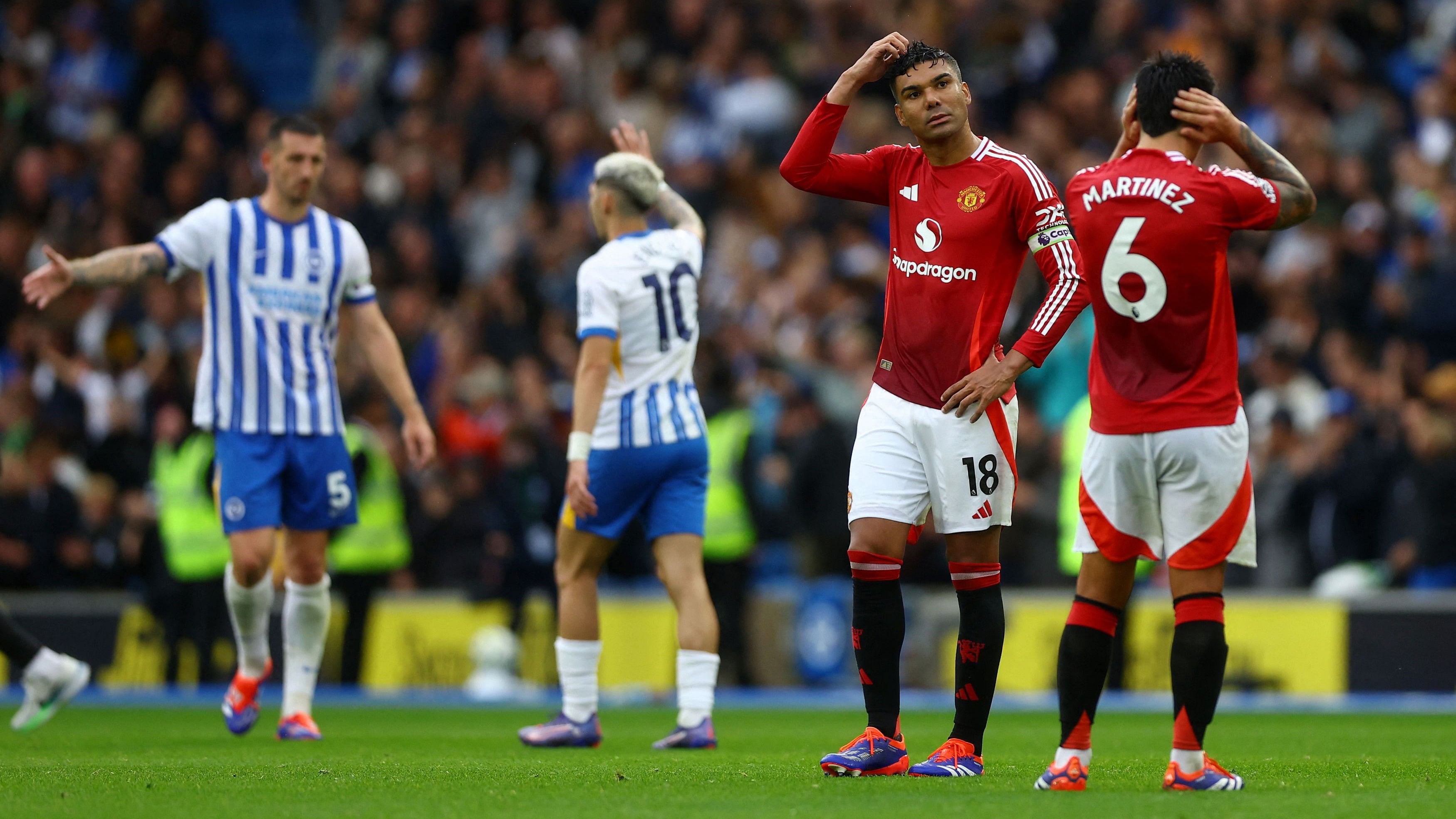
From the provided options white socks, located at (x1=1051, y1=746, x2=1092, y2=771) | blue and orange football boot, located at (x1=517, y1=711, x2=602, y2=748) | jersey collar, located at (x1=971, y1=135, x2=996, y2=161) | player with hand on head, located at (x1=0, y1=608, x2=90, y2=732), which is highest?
jersey collar, located at (x1=971, y1=135, x2=996, y2=161)

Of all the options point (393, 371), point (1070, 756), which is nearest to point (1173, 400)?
point (1070, 756)

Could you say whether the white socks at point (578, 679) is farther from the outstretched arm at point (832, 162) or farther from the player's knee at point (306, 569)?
the outstretched arm at point (832, 162)

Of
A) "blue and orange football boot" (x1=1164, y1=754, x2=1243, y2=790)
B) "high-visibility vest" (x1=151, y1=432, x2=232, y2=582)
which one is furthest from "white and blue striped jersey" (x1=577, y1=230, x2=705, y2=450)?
"high-visibility vest" (x1=151, y1=432, x2=232, y2=582)

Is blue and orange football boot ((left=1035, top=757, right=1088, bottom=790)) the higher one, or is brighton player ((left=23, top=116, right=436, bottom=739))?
brighton player ((left=23, top=116, right=436, bottom=739))

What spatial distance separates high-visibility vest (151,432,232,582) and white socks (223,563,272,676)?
19.0 ft

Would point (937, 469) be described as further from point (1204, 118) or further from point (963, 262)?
point (1204, 118)

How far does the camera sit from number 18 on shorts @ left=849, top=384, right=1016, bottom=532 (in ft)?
21.9

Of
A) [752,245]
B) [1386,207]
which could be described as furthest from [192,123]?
[1386,207]

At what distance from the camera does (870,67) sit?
6.79 metres

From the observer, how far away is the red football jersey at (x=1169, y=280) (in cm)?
611

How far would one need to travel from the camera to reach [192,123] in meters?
21.5

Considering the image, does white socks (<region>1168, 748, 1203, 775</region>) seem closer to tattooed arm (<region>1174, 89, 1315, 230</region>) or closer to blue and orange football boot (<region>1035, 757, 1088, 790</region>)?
blue and orange football boot (<region>1035, 757, 1088, 790</region>)

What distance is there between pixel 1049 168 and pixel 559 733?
9.40 m

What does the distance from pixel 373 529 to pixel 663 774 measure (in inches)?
315
